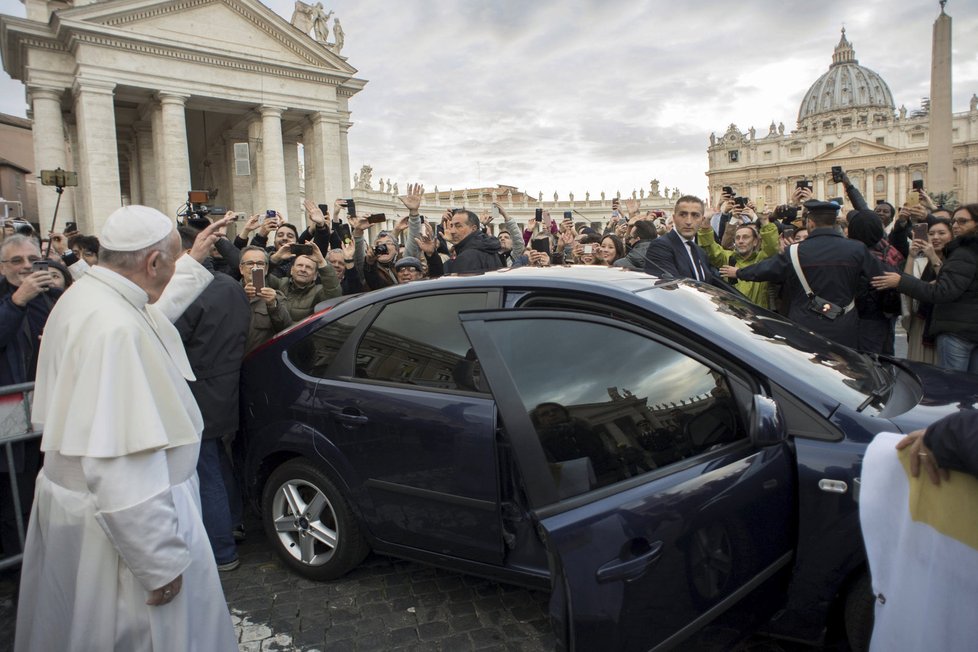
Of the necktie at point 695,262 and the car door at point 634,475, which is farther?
the necktie at point 695,262

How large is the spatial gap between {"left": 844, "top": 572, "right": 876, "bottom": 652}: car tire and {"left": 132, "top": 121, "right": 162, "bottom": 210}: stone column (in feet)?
107

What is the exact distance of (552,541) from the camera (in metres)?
1.96

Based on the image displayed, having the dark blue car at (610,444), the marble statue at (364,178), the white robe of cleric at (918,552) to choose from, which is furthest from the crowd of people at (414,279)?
the marble statue at (364,178)

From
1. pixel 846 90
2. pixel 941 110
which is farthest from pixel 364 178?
pixel 846 90

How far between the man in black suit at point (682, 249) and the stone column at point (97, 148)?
2703cm

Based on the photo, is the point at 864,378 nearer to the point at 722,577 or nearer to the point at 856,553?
the point at 856,553

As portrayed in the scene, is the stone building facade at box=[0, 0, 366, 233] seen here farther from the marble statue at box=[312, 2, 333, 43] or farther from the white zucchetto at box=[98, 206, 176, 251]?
the white zucchetto at box=[98, 206, 176, 251]

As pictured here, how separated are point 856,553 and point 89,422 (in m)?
2.78

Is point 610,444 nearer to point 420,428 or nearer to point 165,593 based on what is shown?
point 420,428

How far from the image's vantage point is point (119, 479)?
196 cm

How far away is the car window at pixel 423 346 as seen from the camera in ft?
10.3

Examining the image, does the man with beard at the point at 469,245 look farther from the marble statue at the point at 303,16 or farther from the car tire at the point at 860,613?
the marble statue at the point at 303,16

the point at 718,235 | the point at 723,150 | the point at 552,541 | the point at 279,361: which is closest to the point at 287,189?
the point at 718,235

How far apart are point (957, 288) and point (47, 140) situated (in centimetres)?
3056
